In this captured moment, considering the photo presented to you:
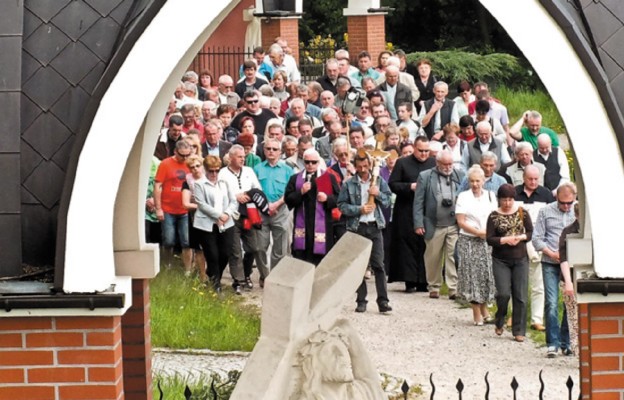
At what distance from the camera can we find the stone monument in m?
7.84

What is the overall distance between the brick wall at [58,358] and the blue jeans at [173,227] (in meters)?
9.96

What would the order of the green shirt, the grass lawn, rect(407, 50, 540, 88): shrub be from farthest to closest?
rect(407, 50, 540, 88): shrub < the green shirt < the grass lawn

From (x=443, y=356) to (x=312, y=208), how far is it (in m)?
2.61

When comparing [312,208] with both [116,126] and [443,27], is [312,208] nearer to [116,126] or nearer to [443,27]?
[116,126]

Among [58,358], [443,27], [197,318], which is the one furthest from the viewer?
[443,27]

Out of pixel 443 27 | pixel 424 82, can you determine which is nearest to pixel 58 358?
pixel 424 82

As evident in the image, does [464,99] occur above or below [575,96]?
above

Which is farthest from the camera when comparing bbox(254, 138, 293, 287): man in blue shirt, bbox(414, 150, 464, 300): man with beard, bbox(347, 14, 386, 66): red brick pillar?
bbox(347, 14, 386, 66): red brick pillar

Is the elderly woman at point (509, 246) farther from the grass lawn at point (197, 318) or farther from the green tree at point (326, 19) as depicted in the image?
the green tree at point (326, 19)

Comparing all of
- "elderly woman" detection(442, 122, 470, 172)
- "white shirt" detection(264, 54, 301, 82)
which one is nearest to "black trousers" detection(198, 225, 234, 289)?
"elderly woman" detection(442, 122, 470, 172)

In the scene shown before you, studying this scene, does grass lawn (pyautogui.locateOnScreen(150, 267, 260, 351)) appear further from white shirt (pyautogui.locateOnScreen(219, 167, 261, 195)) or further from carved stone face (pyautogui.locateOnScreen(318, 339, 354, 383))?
carved stone face (pyautogui.locateOnScreen(318, 339, 354, 383))

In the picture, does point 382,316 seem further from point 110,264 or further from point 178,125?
point 110,264

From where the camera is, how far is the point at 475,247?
641 inches

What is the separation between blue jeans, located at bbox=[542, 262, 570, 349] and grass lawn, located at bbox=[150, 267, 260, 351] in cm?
257
